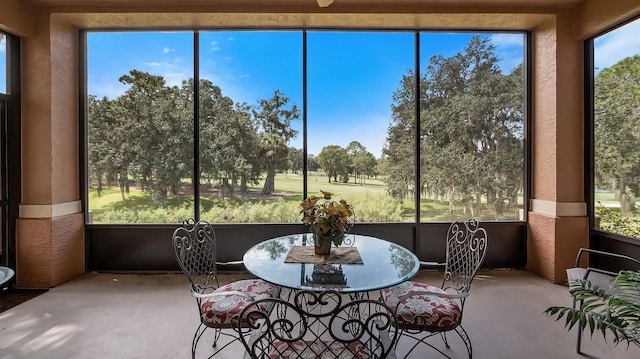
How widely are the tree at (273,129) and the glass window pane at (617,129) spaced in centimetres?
348

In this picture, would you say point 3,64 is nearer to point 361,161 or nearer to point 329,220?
point 329,220

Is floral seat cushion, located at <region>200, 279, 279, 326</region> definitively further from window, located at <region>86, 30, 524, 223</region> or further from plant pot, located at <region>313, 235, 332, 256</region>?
window, located at <region>86, 30, 524, 223</region>

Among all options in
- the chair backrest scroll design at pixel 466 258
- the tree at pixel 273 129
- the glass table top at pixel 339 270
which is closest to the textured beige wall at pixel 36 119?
the tree at pixel 273 129

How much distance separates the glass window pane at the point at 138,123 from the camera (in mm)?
3953

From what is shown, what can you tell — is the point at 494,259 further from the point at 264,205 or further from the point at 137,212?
the point at 137,212

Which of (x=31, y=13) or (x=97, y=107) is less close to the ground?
(x=31, y=13)

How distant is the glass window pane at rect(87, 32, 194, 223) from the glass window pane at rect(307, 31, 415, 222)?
1624 mm

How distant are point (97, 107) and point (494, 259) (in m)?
5.40

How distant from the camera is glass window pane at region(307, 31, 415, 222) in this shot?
4.03 metres

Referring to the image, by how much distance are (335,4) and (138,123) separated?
9.15 feet

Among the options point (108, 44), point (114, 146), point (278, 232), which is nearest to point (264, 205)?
point (278, 232)

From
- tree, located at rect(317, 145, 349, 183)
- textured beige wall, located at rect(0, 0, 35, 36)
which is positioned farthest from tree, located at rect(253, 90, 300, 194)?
textured beige wall, located at rect(0, 0, 35, 36)

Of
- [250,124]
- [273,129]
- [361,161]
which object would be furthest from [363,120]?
[250,124]

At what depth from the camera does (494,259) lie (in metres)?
4.09
